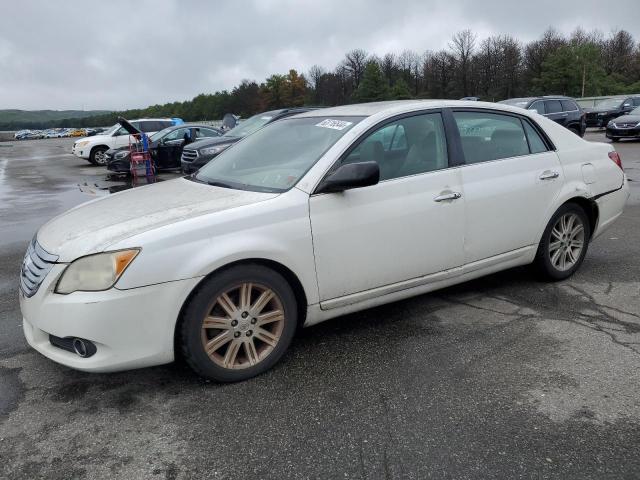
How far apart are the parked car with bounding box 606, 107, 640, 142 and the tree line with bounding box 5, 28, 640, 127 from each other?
37774mm

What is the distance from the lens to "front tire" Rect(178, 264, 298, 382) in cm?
302

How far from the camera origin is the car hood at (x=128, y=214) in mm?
2994

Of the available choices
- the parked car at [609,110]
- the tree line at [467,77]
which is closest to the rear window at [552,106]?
the parked car at [609,110]

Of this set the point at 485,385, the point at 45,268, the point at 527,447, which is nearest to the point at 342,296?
the point at 485,385

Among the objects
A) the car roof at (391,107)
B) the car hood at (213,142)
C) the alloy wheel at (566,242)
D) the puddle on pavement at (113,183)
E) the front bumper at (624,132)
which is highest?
the car roof at (391,107)

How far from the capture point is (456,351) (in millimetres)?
3549

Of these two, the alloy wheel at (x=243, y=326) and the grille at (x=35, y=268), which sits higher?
the grille at (x=35, y=268)

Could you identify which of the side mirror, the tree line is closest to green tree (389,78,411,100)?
the tree line

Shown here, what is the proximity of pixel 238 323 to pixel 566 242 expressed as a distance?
3014 mm

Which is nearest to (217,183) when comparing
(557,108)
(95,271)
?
(95,271)

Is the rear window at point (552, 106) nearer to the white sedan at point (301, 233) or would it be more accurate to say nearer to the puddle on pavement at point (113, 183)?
the puddle on pavement at point (113, 183)

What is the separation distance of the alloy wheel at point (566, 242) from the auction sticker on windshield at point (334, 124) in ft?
6.58

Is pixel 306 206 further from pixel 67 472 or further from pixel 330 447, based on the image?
pixel 67 472

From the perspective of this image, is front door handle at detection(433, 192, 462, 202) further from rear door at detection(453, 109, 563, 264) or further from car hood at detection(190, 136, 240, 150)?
car hood at detection(190, 136, 240, 150)
